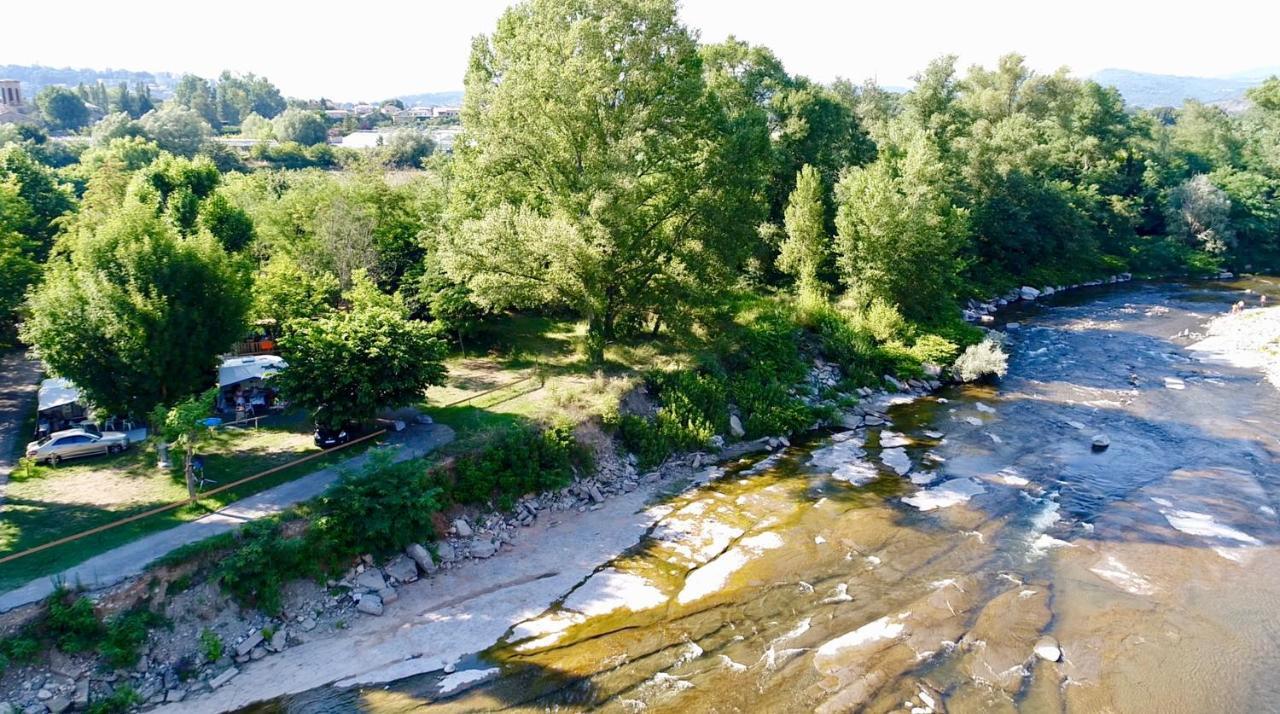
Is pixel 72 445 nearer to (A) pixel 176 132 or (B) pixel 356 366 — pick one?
(B) pixel 356 366

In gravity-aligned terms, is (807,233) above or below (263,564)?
above

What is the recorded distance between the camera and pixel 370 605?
17516 mm

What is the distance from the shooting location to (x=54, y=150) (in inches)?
3115

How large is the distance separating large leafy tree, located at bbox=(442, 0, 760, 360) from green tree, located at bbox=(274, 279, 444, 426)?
461 cm

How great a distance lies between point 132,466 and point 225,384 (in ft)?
14.0

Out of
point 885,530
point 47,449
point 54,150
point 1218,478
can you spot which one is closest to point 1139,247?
point 1218,478

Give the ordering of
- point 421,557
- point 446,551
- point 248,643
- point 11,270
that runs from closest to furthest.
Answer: point 248,643, point 421,557, point 446,551, point 11,270

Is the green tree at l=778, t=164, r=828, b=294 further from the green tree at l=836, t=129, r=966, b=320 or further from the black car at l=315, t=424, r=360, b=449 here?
the black car at l=315, t=424, r=360, b=449

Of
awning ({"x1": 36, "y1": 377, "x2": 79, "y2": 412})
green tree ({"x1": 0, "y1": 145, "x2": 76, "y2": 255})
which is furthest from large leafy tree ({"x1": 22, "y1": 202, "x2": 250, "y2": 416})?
green tree ({"x1": 0, "y1": 145, "x2": 76, "y2": 255})

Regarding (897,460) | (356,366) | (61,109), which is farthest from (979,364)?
(61,109)

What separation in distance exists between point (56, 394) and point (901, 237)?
37.6 meters

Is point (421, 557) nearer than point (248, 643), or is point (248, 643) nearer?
point (248, 643)

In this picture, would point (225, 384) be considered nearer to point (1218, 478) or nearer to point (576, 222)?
point (576, 222)

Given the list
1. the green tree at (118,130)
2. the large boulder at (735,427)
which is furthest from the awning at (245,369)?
the green tree at (118,130)
